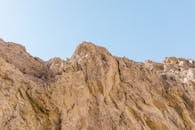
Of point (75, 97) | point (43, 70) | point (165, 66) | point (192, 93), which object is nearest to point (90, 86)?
point (75, 97)

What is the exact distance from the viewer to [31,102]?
59.4ft

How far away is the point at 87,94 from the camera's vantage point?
20125mm

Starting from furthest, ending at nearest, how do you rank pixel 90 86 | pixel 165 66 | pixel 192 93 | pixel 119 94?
pixel 165 66, pixel 192 93, pixel 119 94, pixel 90 86

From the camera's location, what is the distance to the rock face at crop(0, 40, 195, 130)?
17.8m

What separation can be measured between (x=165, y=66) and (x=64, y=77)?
53.0ft

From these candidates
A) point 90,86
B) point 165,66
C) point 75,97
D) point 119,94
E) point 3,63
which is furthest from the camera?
point 165,66

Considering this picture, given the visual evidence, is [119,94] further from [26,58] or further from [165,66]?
[165,66]

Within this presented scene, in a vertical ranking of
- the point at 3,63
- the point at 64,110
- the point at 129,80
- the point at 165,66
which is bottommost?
the point at 64,110

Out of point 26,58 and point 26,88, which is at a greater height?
point 26,58

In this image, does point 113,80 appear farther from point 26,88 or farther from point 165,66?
point 165,66

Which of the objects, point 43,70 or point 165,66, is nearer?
point 43,70

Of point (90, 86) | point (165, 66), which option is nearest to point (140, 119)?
point (90, 86)

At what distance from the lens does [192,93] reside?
89.6 ft

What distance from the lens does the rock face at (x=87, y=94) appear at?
58.4ft
